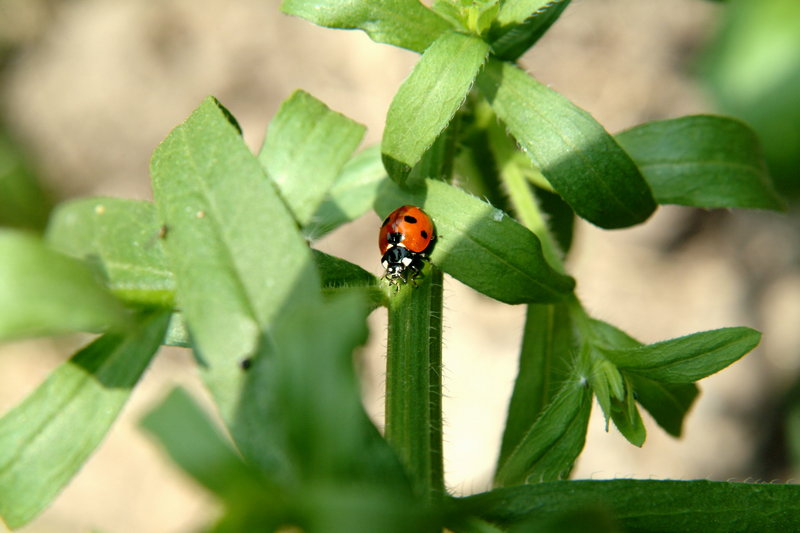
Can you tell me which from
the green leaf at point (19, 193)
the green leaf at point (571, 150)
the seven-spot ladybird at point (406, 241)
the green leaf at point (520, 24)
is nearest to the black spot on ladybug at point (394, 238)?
the seven-spot ladybird at point (406, 241)

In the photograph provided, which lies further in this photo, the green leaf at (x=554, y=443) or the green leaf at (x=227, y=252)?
the green leaf at (x=554, y=443)

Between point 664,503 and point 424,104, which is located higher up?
point 424,104

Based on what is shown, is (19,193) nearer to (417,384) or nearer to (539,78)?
(539,78)

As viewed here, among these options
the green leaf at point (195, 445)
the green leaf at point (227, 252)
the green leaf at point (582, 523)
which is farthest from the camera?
→ the green leaf at point (227, 252)

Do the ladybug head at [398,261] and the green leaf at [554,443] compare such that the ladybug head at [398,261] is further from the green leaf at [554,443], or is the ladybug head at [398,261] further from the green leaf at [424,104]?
the green leaf at [554,443]

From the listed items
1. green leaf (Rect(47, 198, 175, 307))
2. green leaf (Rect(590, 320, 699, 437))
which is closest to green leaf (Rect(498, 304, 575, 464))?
green leaf (Rect(590, 320, 699, 437))

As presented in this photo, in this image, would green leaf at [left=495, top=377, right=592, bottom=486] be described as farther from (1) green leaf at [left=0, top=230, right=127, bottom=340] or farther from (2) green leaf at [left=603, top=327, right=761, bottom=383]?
(1) green leaf at [left=0, top=230, right=127, bottom=340]

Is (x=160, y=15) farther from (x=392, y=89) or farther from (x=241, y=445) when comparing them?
(x=241, y=445)

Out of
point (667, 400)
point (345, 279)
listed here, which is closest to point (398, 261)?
point (345, 279)
